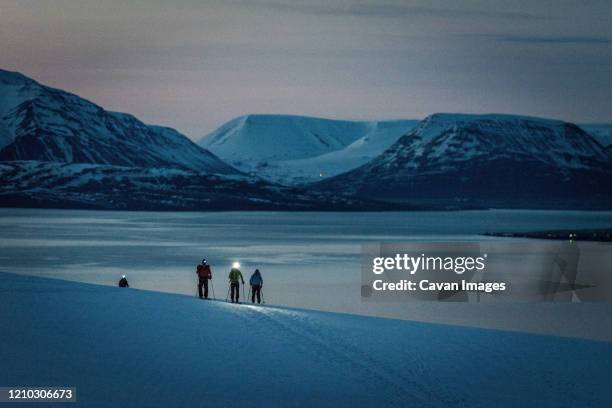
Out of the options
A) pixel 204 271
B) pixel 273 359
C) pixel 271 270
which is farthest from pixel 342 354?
pixel 271 270

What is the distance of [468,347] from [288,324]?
13.0ft

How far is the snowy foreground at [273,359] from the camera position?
15797mm

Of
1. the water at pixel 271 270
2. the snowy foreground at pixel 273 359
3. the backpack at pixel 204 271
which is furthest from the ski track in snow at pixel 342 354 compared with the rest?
the water at pixel 271 270

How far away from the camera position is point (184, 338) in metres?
20.3

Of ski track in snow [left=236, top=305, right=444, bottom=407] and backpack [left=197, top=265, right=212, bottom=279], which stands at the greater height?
backpack [left=197, top=265, right=212, bottom=279]

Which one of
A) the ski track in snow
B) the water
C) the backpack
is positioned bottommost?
the water

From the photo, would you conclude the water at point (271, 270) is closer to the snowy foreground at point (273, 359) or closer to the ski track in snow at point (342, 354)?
the snowy foreground at point (273, 359)

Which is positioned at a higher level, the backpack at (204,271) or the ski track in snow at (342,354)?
the backpack at (204,271)

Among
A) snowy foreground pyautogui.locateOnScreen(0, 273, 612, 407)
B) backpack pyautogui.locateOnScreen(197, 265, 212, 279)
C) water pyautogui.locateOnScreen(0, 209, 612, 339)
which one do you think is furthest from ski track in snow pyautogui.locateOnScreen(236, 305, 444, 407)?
water pyautogui.locateOnScreen(0, 209, 612, 339)

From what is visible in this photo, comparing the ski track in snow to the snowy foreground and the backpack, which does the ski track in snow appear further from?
the backpack

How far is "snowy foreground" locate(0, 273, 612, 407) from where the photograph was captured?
15.8m

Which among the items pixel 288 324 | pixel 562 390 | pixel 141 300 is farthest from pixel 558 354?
pixel 141 300

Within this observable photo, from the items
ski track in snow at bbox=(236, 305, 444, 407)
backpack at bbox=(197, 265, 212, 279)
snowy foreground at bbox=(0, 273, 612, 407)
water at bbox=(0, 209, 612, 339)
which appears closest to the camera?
snowy foreground at bbox=(0, 273, 612, 407)

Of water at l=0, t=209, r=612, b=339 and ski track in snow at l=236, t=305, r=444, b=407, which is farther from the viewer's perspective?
water at l=0, t=209, r=612, b=339
